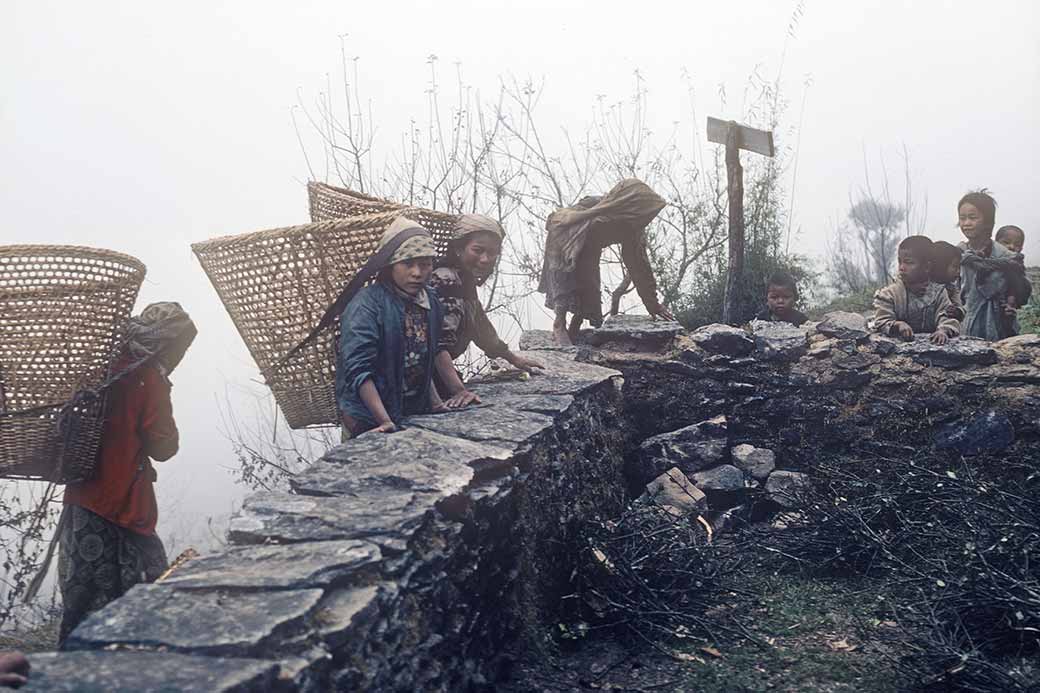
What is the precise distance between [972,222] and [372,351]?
427 centimetres

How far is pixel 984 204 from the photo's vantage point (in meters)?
5.70

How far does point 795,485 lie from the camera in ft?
16.8

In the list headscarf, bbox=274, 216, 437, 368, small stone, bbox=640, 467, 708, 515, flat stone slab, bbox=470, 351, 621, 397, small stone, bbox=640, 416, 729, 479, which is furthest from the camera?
small stone, bbox=640, 416, 729, 479

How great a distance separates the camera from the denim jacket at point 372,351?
11.3 feet

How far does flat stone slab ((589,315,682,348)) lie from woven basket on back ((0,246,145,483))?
3.27 m

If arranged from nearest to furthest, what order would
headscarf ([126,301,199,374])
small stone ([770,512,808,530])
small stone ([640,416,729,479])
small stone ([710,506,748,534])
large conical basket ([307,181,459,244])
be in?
headscarf ([126,301,199,374])
large conical basket ([307,181,459,244])
small stone ([770,512,808,530])
small stone ([710,506,748,534])
small stone ([640,416,729,479])

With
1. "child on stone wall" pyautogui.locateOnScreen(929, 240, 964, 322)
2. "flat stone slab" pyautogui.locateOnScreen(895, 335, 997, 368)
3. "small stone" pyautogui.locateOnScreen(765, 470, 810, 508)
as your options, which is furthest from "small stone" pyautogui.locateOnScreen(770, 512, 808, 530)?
"child on stone wall" pyautogui.locateOnScreen(929, 240, 964, 322)

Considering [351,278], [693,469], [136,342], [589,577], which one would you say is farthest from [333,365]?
[693,469]

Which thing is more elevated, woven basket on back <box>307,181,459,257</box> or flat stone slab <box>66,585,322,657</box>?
woven basket on back <box>307,181,459,257</box>

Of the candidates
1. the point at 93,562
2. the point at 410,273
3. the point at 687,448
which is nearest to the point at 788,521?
the point at 687,448

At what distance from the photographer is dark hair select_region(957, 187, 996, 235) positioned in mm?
5676

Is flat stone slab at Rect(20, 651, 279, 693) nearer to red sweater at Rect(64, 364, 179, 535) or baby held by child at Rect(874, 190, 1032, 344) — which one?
red sweater at Rect(64, 364, 179, 535)

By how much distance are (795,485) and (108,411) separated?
3669mm

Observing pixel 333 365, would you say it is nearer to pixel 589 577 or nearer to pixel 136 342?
pixel 136 342
